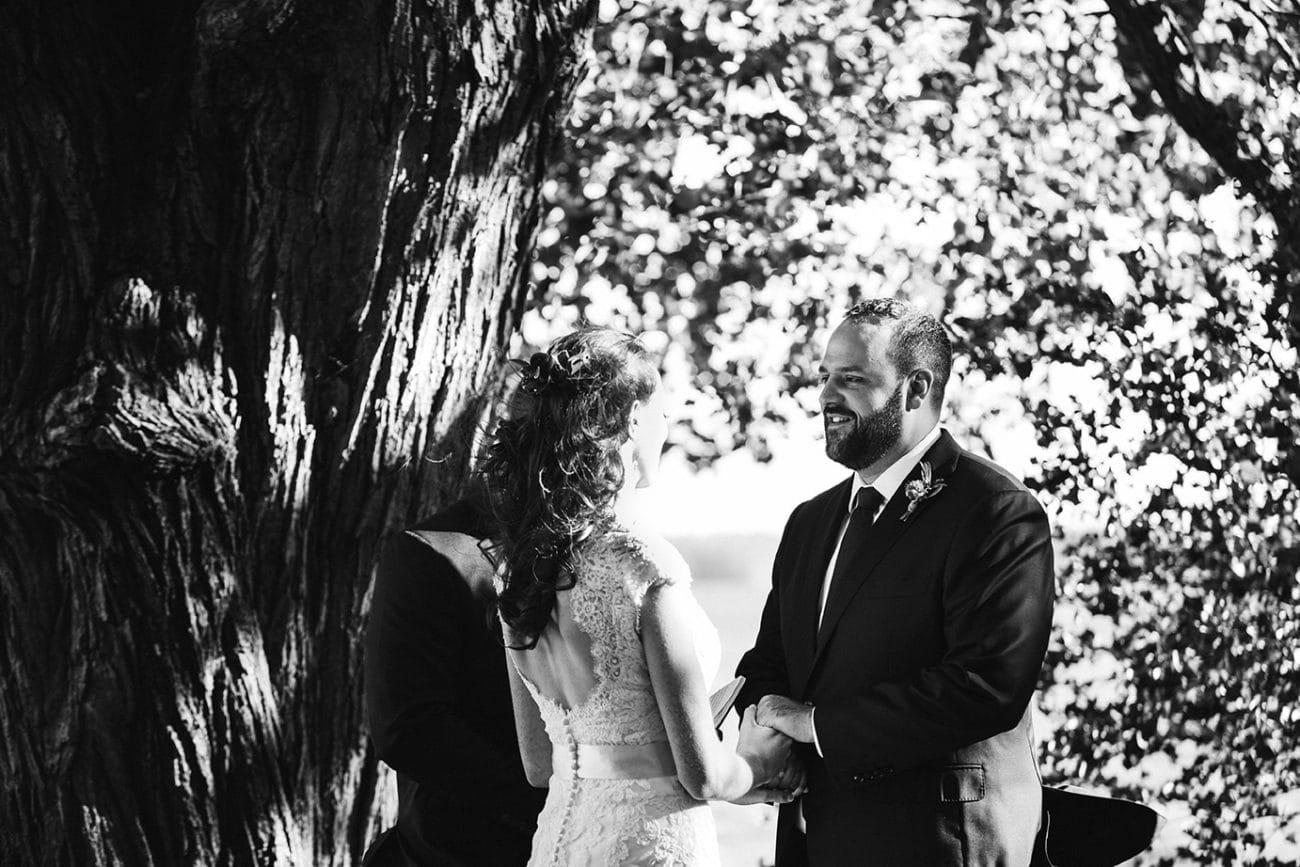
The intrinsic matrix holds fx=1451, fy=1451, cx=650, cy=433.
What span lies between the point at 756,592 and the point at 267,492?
1417 inches

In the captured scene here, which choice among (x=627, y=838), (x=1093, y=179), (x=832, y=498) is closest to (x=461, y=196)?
(x=832, y=498)

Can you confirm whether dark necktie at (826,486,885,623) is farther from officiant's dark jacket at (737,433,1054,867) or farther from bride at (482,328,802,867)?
bride at (482,328,802,867)

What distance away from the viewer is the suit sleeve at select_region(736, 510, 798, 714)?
12.7ft

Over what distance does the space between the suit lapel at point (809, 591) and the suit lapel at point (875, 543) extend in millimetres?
72

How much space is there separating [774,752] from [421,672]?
889 mm

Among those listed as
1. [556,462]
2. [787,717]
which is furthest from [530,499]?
[787,717]

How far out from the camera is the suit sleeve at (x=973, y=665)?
3.23 m

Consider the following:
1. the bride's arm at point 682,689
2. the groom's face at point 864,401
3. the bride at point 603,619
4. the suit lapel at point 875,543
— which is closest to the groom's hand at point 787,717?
the suit lapel at point 875,543

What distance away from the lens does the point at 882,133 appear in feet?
22.2

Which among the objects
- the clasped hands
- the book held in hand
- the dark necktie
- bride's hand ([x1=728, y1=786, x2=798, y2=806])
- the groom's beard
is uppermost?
the groom's beard

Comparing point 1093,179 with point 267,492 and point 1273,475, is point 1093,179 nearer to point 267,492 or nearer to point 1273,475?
point 1273,475

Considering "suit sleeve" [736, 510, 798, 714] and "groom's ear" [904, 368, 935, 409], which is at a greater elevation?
"groom's ear" [904, 368, 935, 409]

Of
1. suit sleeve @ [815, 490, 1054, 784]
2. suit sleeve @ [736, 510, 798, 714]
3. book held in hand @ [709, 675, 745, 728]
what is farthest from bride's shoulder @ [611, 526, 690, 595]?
suit sleeve @ [736, 510, 798, 714]

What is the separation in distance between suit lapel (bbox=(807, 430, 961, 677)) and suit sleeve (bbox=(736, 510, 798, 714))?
274 millimetres
